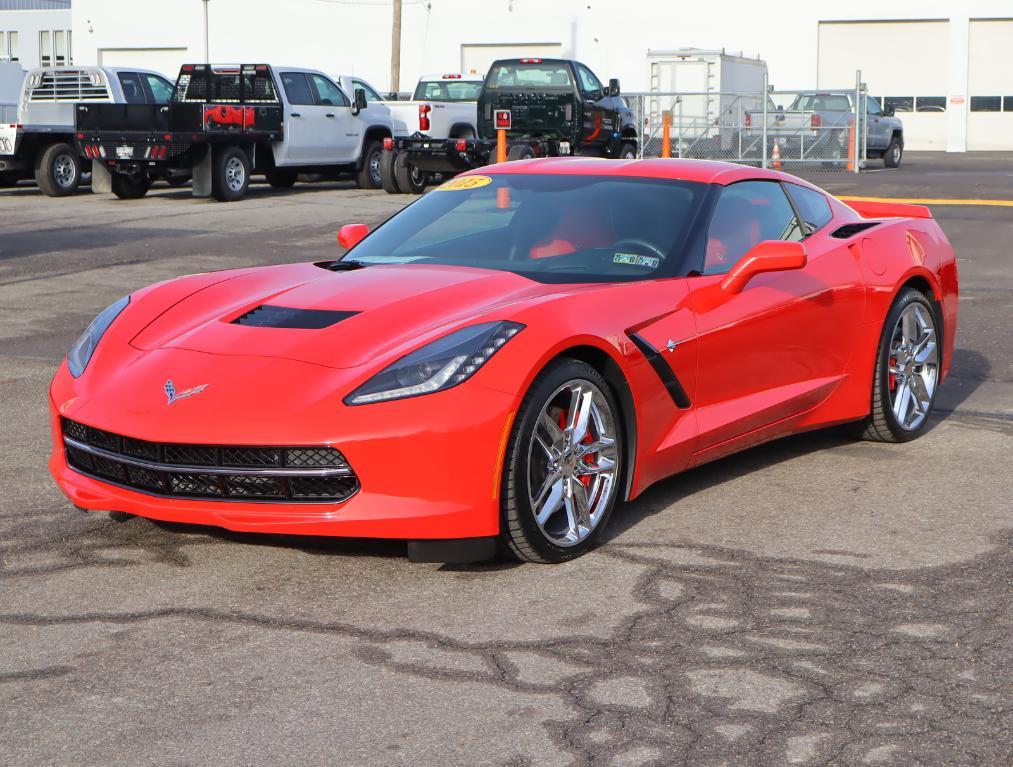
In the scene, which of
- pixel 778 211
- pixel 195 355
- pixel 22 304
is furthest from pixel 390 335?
pixel 22 304

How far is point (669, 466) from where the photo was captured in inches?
215

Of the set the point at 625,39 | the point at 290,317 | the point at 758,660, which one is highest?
the point at 625,39

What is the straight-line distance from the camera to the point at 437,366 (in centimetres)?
465

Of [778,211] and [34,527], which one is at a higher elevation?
[778,211]

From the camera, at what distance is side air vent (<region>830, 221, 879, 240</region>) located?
21.9 feet

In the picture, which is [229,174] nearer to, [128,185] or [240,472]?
[128,185]

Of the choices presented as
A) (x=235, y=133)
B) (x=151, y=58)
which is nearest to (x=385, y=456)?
(x=235, y=133)

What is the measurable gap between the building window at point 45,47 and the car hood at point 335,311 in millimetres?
60639

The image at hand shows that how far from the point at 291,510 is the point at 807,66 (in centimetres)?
4814

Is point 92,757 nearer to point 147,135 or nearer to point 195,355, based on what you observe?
point 195,355

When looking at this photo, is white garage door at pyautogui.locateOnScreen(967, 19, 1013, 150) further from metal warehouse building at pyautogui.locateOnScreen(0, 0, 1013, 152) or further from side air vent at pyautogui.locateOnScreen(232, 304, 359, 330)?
side air vent at pyautogui.locateOnScreen(232, 304, 359, 330)

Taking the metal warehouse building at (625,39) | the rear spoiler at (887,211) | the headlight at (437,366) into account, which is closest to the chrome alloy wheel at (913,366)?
the rear spoiler at (887,211)

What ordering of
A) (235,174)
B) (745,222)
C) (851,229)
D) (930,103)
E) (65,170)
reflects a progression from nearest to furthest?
(745,222) → (851,229) → (235,174) → (65,170) → (930,103)

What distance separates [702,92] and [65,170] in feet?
53.6
